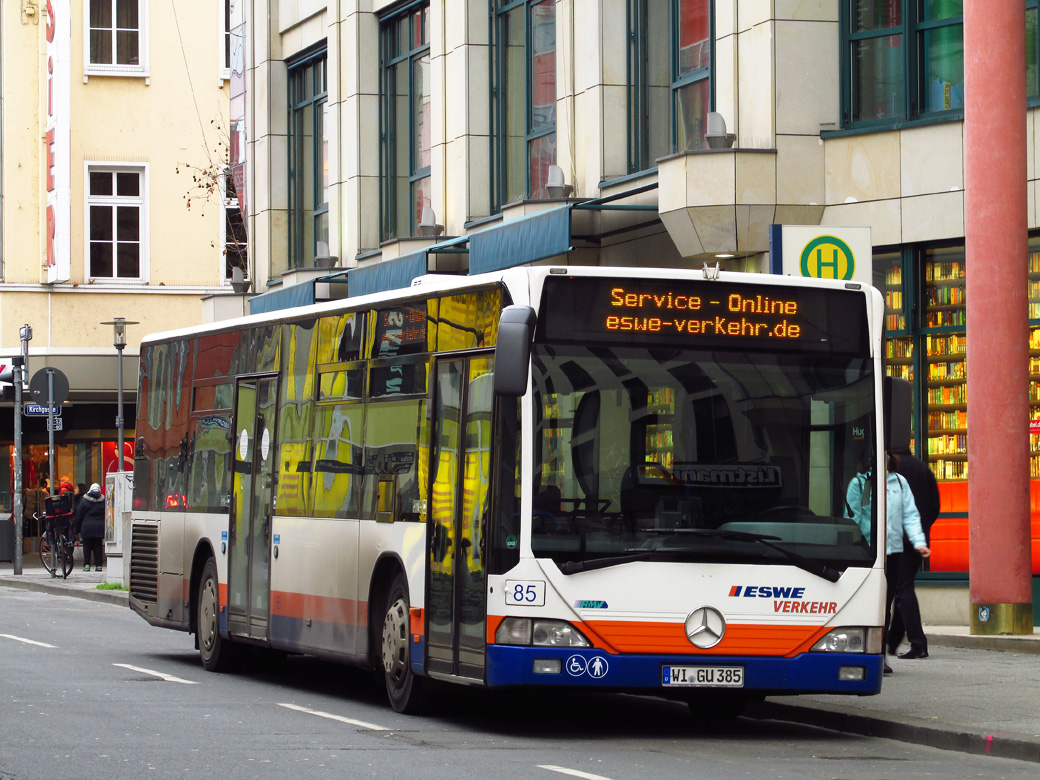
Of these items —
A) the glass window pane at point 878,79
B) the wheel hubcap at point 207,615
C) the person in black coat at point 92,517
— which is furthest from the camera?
the person in black coat at point 92,517

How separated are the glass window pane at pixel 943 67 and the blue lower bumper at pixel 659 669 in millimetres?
8646

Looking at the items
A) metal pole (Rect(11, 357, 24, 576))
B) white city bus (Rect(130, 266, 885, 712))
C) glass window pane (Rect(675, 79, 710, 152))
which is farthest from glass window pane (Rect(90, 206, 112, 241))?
white city bus (Rect(130, 266, 885, 712))

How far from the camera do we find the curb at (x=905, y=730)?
10859 millimetres

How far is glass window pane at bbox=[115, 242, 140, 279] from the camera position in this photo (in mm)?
45250

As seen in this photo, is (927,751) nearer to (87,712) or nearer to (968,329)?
(87,712)

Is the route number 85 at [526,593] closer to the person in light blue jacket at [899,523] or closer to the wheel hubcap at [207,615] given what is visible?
the person in light blue jacket at [899,523]

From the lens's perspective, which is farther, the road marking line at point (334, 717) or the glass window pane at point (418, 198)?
the glass window pane at point (418, 198)

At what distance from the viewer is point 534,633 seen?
1101 cm

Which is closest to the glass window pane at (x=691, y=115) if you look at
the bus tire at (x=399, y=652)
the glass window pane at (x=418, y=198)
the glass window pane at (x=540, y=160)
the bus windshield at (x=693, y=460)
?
the glass window pane at (x=540, y=160)

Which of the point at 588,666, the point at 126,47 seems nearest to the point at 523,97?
the point at 588,666

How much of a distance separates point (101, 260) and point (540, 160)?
2271 centimetres

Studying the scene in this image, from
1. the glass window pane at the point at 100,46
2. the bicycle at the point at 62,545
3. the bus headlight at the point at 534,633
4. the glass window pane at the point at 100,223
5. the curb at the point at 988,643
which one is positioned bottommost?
the bicycle at the point at 62,545

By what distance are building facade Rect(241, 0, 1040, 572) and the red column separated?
400mm

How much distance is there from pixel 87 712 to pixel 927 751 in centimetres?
525
